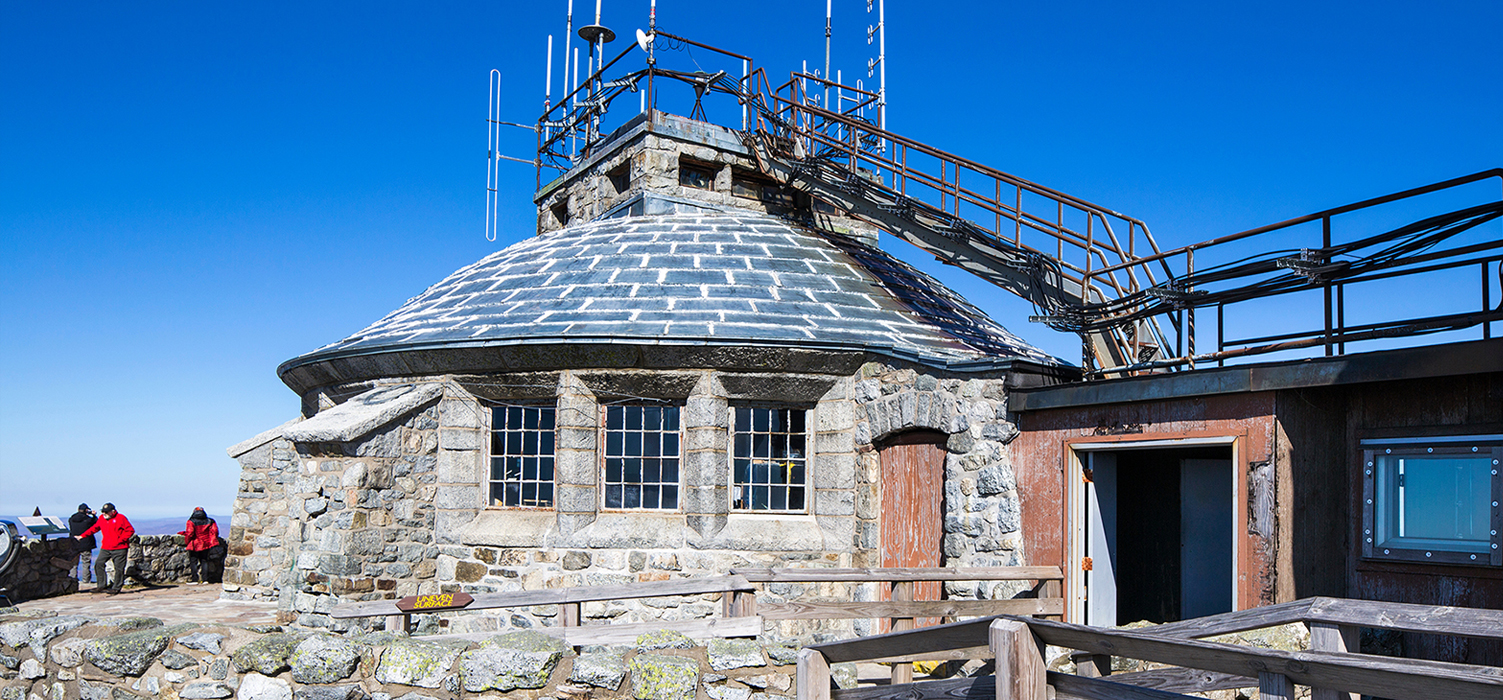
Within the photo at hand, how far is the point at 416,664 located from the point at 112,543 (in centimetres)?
1175

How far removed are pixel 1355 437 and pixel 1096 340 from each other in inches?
144

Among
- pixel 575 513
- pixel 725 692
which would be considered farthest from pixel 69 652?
pixel 575 513

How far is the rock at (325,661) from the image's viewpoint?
6.17 meters

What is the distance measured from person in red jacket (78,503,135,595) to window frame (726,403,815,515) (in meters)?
9.42

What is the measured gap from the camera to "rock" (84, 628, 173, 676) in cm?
672

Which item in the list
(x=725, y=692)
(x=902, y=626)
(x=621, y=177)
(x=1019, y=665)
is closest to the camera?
(x=1019, y=665)

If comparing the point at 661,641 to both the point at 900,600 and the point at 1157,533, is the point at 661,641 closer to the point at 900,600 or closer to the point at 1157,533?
the point at 900,600

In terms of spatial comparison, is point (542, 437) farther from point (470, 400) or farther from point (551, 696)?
point (551, 696)

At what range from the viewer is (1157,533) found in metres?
11.1

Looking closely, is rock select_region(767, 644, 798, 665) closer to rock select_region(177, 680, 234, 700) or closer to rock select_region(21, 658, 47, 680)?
rock select_region(177, 680, 234, 700)

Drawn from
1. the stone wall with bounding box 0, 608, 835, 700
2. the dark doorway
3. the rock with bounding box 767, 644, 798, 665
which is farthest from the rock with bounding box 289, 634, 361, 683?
the dark doorway

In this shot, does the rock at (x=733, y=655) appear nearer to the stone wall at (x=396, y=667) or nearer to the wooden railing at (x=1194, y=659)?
the stone wall at (x=396, y=667)

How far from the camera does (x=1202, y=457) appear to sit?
34.0 feet

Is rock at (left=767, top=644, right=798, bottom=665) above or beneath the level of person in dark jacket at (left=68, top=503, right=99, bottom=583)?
above
